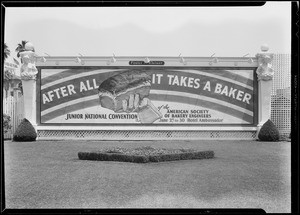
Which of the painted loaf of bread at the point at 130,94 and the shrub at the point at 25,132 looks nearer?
the shrub at the point at 25,132

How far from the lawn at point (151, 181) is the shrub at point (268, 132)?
6.21ft

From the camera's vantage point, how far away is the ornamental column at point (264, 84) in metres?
15.8

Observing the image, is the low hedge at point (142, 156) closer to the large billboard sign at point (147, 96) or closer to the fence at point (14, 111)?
the large billboard sign at point (147, 96)

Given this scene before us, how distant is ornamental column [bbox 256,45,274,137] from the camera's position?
15.8m

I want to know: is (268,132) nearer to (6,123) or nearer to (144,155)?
(144,155)

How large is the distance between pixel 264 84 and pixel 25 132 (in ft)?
30.1

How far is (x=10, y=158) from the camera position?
12.2 metres

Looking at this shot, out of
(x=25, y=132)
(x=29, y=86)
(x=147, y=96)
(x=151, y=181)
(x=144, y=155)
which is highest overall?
(x=29, y=86)

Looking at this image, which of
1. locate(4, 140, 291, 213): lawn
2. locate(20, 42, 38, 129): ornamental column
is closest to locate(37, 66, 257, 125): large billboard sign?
locate(20, 42, 38, 129): ornamental column

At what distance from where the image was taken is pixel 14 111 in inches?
653

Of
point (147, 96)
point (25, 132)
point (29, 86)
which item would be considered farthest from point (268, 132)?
point (29, 86)

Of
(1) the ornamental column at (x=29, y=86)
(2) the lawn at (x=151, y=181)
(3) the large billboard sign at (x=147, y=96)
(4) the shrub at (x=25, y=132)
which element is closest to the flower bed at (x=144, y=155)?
(2) the lawn at (x=151, y=181)

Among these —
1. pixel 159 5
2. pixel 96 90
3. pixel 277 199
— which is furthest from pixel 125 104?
pixel 159 5

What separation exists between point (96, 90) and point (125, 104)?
1.26m
